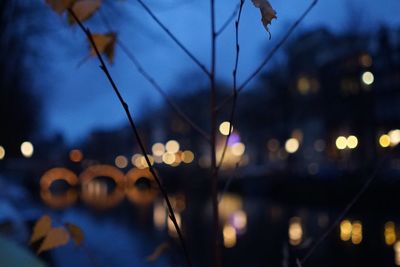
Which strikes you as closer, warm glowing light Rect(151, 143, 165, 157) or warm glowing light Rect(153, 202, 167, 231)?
warm glowing light Rect(153, 202, 167, 231)

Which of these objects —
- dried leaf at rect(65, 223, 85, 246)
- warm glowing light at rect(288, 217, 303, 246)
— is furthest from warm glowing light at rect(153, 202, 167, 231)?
dried leaf at rect(65, 223, 85, 246)

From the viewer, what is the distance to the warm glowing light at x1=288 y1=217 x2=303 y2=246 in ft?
47.2

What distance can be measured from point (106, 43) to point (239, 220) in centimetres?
1951

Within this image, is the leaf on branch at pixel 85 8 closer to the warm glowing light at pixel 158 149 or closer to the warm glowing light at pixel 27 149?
the warm glowing light at pixel 27 149

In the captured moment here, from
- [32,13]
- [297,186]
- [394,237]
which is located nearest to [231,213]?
[297,186]

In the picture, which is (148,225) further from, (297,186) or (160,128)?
(160,128)

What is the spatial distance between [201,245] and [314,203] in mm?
12629

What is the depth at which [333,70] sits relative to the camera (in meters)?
36.2

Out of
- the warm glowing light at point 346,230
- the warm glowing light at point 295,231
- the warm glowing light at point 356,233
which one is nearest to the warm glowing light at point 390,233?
the warm glowing light at point 356,233

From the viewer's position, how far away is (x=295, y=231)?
16766mm

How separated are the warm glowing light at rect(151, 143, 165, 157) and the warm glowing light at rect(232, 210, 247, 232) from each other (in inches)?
1960

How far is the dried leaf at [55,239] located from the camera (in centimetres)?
149

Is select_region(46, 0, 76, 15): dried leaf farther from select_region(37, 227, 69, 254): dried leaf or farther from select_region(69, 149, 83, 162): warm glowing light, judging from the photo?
select_region(69, 149, 83, 162): warm glowing light

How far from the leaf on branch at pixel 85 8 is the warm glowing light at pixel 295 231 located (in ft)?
43.6
